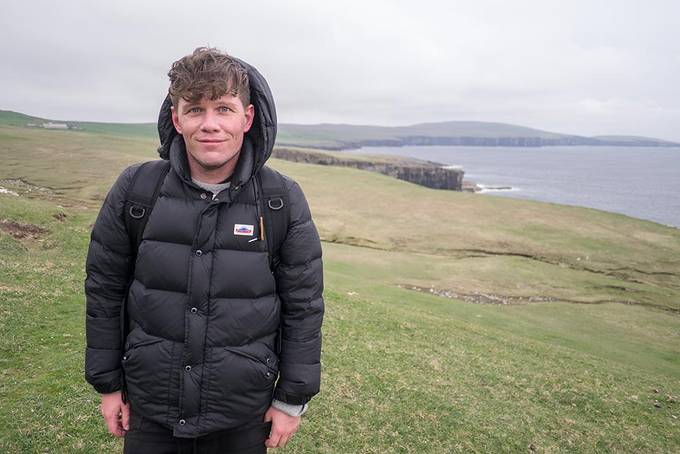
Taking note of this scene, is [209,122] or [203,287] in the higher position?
[209,122]

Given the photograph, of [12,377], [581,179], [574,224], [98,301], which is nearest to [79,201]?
[12,377]

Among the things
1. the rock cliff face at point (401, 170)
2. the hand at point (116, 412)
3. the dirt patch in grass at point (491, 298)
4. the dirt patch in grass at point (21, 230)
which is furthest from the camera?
the rock cliff face at point (401, 170)

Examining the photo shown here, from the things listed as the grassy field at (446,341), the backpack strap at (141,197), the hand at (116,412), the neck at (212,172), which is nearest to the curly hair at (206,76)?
the neck at (212,172)

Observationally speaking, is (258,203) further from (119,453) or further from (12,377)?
(12,377)

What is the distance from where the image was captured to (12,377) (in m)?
9.34

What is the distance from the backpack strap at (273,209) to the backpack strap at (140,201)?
3.19 ft

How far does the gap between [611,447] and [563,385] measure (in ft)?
10.5

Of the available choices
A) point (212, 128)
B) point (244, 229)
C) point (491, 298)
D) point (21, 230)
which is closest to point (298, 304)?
point (244, 229)

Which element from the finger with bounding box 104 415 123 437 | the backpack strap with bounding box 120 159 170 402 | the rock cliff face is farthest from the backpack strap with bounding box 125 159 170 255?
the rock cliff face

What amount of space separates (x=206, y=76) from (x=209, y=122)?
0.39 meters

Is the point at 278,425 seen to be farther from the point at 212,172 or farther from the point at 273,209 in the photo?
the point at 212,172

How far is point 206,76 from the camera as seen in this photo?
418cm

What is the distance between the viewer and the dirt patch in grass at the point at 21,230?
20578 millimetres

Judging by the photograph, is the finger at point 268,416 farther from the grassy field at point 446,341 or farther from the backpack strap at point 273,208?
the grassy field at point 446,341
